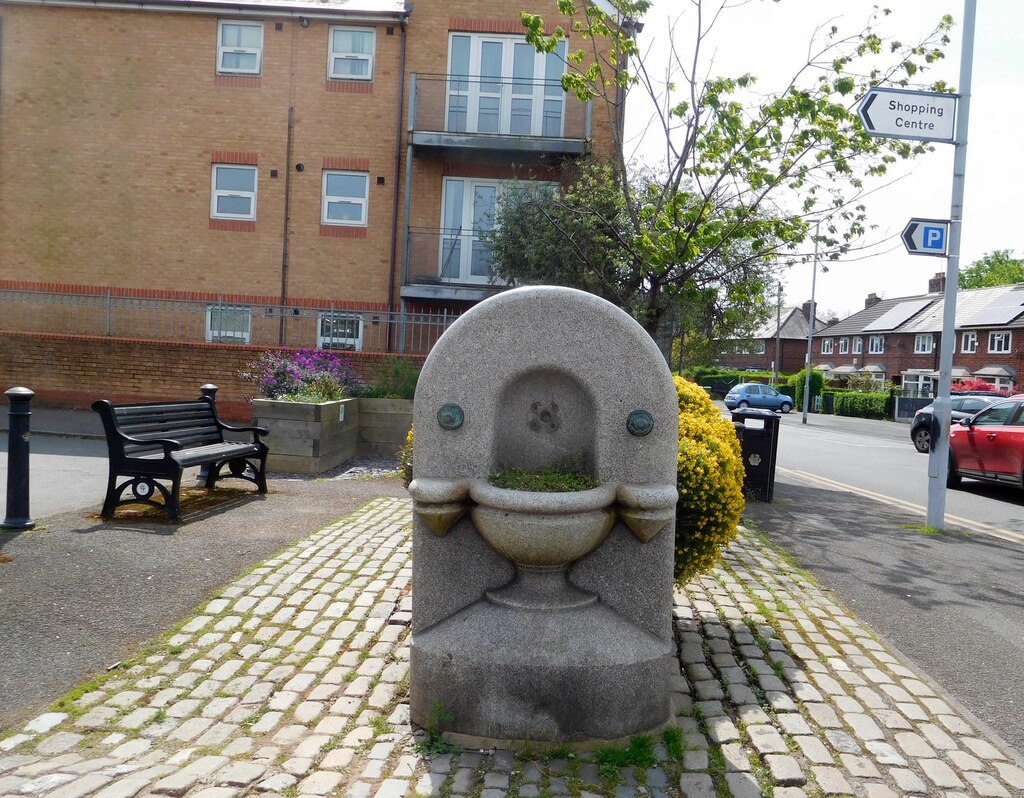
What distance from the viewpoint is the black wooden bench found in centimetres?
710

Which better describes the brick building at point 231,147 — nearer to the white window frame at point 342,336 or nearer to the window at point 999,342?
the white window frame at point 342,336

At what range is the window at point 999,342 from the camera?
45.9 meters

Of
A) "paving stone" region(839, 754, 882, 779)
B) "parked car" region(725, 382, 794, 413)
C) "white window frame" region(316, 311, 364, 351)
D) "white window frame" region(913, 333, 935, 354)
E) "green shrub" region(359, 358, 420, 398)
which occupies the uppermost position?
"white window frame" region(913, 333, 935, 354)

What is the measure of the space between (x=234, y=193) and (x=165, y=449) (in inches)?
544

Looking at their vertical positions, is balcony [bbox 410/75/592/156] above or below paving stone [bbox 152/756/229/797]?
above

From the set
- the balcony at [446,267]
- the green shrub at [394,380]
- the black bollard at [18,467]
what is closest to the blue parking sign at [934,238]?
the green shrub at [394,380]

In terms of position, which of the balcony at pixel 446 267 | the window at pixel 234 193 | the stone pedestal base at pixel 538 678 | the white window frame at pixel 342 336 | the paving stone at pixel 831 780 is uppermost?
the window at pixel 234 193

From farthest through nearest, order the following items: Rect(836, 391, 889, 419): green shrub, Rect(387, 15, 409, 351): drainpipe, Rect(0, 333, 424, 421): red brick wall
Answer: Rect(836, 391, 889, 419): green shrub, Rect(387, 15, 409, 351): drainpipe, Rect(0, 333, 424, 421): red brick wall

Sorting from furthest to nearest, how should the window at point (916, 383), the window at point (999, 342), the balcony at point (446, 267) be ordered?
the window at point (916, 383) → the window at point (999, 342) → the balcony at point (446, 267)

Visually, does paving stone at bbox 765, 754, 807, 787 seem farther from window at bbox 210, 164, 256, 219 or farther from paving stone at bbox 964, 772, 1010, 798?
window at bbox 210, 164, 256, 219

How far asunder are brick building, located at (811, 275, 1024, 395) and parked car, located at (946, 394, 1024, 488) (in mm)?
28708

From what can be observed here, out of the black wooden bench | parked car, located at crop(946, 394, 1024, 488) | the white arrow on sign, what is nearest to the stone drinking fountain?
the black wooden bench

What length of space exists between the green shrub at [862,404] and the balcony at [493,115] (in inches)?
1290

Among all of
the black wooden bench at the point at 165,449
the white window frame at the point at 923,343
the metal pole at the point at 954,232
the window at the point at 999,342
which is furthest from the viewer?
the white window frame at the point at 923,343
